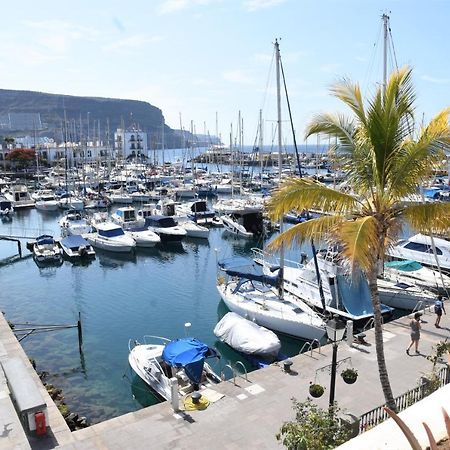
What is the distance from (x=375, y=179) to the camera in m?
9.80

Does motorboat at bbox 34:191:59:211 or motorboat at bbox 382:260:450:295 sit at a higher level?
motorboat at bbox 34:191:59:211

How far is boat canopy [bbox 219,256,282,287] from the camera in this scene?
23981mm

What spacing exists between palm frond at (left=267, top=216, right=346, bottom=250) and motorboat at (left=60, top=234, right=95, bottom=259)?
105 ft

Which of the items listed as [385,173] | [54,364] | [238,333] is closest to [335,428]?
[385,173]

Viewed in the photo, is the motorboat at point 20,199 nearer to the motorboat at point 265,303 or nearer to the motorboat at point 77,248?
the motorboat at point 77,248

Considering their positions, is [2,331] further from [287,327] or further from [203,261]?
[203,261]

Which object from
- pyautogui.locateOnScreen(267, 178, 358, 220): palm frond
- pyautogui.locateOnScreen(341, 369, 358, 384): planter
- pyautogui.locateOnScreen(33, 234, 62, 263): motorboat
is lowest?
pyautogui.locateOnScreen(33, 234, 62, 263): motorboat

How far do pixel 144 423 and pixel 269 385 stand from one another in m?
4.36

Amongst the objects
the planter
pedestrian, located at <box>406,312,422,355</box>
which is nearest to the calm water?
pedestrian, located at <box>406,312,422,355</box>

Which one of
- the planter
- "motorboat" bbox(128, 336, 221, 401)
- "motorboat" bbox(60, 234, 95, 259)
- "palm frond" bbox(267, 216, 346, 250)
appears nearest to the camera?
"palm frond" bbox(267, 216, 346, 250)

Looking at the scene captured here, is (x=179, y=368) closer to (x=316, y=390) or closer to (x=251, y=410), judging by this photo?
(x=251, y=410)

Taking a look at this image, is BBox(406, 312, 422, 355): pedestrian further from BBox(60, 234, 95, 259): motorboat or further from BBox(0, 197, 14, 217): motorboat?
BBox(0, 197, 14, 217): motorboat

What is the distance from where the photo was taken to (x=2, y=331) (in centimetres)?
2059

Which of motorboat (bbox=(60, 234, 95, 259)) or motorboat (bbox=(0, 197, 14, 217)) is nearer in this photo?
motorboat (bbox=(60, 234, 95, 259))
